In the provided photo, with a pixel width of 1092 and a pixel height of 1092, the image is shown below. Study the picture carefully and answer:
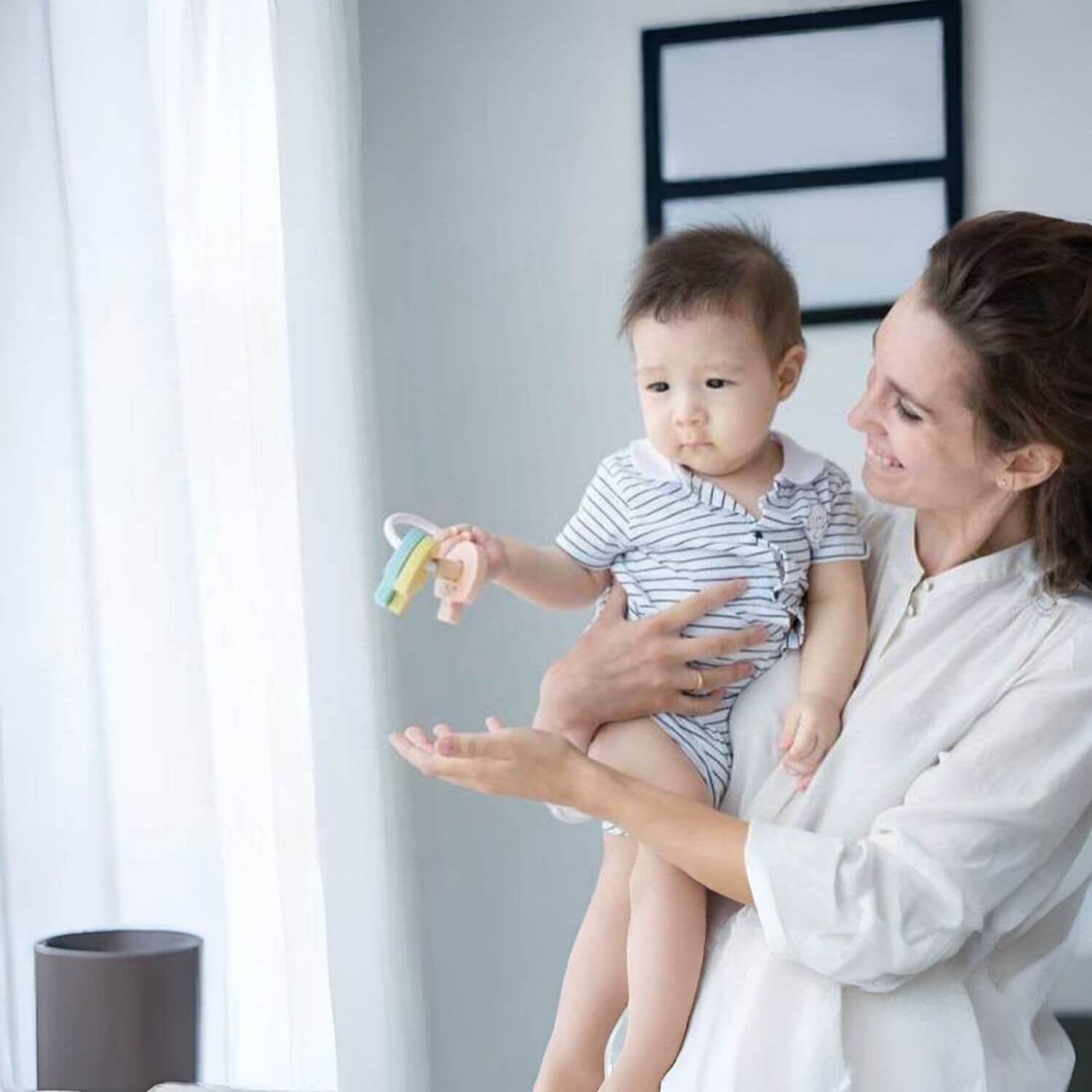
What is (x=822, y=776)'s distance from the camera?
1675 mm

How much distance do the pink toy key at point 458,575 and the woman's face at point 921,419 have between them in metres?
0.41

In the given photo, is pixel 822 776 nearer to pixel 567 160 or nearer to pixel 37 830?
pixel 37 830

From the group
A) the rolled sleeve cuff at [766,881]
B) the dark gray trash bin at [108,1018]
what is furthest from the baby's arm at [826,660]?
the dark gray trash bin at [108,1018]

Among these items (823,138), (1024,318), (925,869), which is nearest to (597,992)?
(925,869)

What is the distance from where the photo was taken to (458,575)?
66.9 inches

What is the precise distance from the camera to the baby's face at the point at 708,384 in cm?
173

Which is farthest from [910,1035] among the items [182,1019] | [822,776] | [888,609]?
[182,1019]

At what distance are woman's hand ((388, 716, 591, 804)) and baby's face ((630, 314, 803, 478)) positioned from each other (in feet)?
1.16

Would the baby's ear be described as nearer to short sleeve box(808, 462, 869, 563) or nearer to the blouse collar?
short sleeve box(808, 462, 869, 563)

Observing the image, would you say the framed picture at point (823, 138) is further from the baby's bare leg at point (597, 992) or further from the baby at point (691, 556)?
the baby's bare leg at point (597, 992)

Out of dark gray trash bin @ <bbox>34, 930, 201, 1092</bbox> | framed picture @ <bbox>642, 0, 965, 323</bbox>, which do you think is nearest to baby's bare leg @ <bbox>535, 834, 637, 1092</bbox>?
dark gray trash bin @ <bbox>34, 930, 201, 1092</bbox>

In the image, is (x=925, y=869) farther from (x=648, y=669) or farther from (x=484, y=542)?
(x=484, y=542)

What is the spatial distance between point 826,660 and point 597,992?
440 mm

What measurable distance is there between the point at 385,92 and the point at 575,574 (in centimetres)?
165
